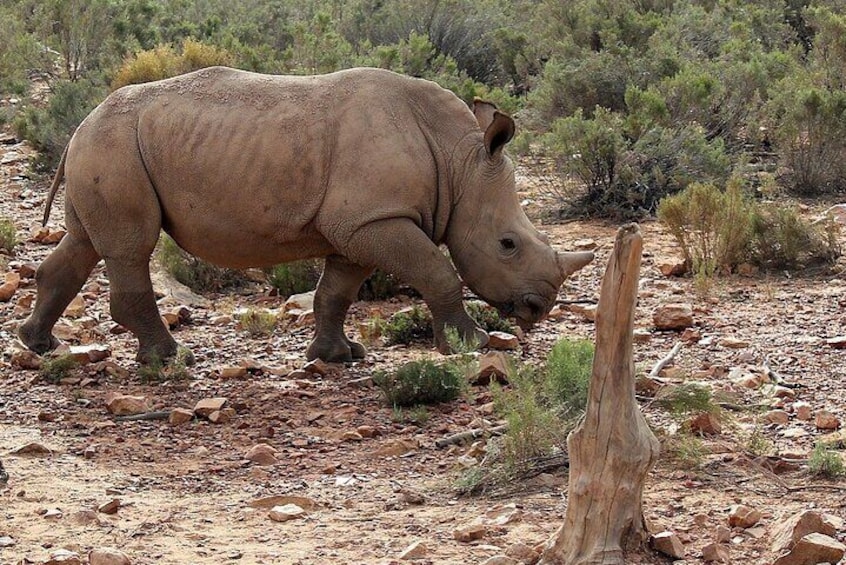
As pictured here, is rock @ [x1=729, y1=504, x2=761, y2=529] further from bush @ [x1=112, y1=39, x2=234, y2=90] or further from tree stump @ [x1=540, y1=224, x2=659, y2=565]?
bush @ [x1=112, y1=39, x2=234, y2=90]

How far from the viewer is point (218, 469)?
6680mm

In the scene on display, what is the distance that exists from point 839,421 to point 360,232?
9.55ft

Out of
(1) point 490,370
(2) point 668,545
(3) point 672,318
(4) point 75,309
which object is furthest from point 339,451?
(4) point 75,309

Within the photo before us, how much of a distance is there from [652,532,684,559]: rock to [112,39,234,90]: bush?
10909 mm

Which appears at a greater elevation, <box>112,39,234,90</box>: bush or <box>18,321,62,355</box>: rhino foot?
<box>112,39,234,90</box>: bush

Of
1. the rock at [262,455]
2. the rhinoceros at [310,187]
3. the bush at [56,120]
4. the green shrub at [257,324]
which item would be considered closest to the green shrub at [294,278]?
the green shrub at [257,324]

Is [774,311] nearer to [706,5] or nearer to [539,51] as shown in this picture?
[539,51]

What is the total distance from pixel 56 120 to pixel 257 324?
619cm

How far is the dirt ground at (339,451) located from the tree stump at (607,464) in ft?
0.65

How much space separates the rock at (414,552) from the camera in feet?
16.8

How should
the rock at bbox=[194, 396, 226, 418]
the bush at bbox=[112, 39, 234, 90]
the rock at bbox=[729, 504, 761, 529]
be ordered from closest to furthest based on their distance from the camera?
the rock at bbox=[729, 504, 761, 529], the rock at bbox=[194, 396, 226, 418], the bush at bbox=[112, 39, 234, 90]

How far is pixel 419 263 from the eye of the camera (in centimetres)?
820

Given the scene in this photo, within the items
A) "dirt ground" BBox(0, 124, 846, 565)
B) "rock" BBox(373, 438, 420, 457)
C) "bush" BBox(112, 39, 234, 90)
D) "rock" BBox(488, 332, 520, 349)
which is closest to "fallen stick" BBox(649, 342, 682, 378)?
"dirt ground" BBox(0, 124, 846, 565)

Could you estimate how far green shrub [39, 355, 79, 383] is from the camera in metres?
8.34
